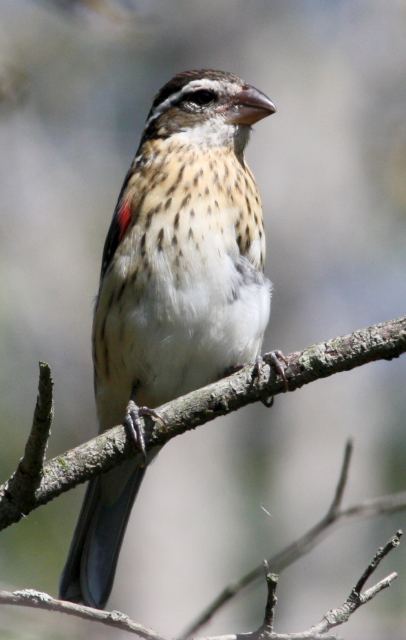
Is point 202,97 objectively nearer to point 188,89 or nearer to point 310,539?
point 188,89

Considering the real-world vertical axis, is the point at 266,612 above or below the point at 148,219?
below

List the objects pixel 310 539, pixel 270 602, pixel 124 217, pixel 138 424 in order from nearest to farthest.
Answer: pixel 270 602
pixel 310 539
pixel 138 424
pixel 124 217

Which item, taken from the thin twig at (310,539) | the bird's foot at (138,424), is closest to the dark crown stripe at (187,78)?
the bird's foot at (138,424)

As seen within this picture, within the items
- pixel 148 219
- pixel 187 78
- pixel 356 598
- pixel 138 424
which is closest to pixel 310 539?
pixel 356 598

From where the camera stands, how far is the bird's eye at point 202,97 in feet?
21.1

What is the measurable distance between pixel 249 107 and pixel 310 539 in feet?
9.32

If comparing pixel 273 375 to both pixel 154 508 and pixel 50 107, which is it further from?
pixel 50 107

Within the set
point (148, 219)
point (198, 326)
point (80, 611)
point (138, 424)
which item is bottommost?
point (80, 611)

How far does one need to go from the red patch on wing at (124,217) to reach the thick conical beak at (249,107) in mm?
818

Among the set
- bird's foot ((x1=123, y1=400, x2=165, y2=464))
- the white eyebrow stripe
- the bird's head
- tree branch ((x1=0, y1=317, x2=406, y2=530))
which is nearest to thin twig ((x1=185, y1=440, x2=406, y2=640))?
tree branch ((x1=0, y1=317, x2=406, y2=530))

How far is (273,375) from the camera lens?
435cm

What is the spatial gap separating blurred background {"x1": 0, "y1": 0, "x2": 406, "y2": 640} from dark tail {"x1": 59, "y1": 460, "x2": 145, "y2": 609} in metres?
1.33

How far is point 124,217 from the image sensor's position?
19.6 ft

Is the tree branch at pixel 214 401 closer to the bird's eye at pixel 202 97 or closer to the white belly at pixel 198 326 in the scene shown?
the white belly at pixel 198 326
